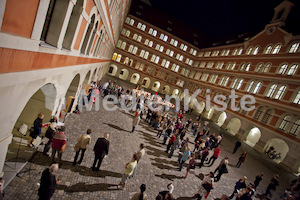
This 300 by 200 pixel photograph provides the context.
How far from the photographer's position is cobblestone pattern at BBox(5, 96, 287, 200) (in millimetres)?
5625

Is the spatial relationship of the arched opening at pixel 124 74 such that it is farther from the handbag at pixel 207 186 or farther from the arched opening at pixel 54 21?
the arched opening at pixel 54 21

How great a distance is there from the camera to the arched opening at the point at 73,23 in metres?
6.04

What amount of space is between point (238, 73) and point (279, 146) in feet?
42.3

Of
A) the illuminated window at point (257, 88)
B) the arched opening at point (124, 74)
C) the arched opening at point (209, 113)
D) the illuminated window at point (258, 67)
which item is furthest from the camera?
the arched opening at point (124, 74)

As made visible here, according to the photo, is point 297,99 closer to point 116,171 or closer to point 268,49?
point 268,49

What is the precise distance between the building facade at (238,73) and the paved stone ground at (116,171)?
6.35m

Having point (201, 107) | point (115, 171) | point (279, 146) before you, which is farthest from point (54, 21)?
point (201, 107)

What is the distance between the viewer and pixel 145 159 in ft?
32.3

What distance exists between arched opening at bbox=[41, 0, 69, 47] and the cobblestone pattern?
4538 millimetres

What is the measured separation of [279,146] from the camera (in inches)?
749

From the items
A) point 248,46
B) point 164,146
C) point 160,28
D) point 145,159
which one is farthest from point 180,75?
point 145,159

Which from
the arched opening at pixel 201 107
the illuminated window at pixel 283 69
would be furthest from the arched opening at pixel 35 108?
the arched opening at pixel 201 107

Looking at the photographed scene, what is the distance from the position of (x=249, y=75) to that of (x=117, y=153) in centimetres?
2436

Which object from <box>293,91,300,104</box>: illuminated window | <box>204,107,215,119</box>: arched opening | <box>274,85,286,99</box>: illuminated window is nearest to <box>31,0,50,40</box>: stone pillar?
<box>293,91,300,104</box>: illuminated window
